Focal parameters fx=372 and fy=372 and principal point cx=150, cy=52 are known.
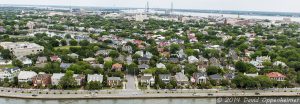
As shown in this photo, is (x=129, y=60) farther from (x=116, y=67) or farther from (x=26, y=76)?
(x=26, y=76)

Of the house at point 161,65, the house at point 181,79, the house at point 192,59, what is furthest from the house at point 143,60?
the house at point 181,79

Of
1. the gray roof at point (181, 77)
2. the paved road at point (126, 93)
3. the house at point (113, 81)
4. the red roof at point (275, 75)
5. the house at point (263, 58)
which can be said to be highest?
the house at point (263, 58)

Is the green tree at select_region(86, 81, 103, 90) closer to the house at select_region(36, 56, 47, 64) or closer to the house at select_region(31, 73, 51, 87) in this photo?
the house at select_region(31, 73, 51, 87)

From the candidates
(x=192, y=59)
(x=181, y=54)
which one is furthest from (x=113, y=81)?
(x=181, y=54)

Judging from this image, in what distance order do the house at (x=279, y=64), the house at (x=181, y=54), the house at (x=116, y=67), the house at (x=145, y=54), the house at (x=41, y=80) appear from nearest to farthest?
1. the house at (x=41, y=80)
2. the house at (x=116, y=67)
3. the house at (x=279, y=64)
4. the house at (x=145, y=54)
5. the house at (x=181, y=54)

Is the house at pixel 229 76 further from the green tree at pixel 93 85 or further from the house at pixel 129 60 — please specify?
the green tree at pixel 93 85

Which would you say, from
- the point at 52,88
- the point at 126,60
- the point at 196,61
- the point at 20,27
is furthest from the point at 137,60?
the point at 20,27

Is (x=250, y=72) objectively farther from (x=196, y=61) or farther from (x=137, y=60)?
(x=137, y=60)

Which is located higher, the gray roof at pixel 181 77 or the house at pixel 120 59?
the house at pixel 120 59
